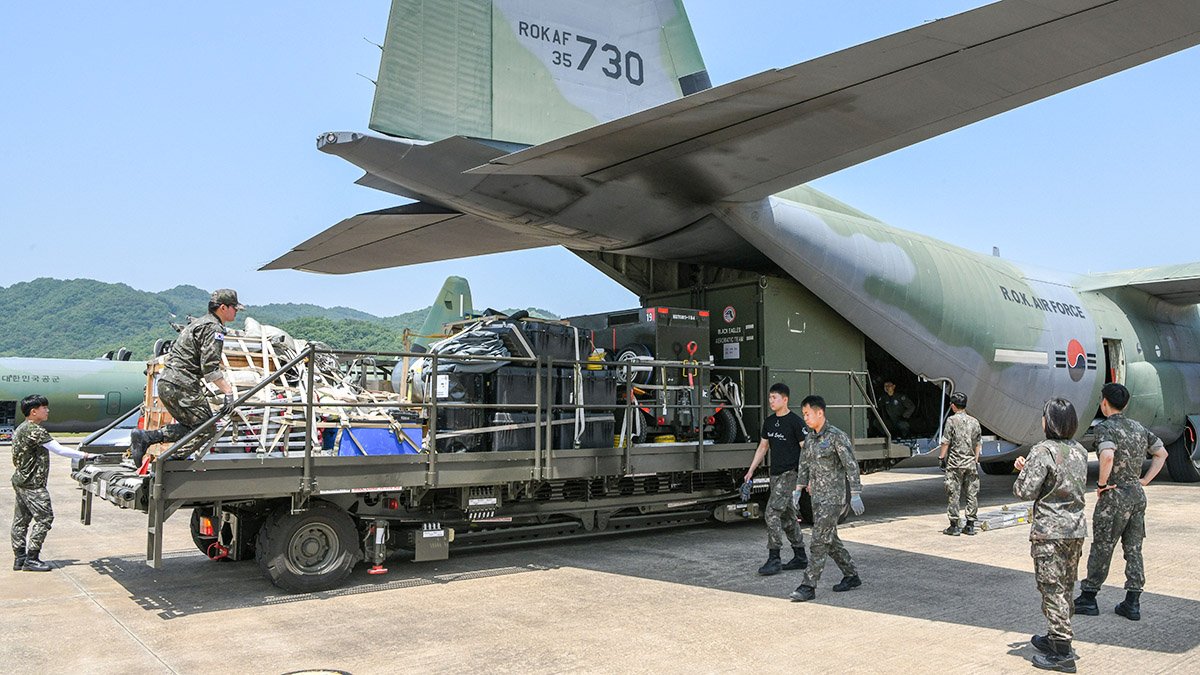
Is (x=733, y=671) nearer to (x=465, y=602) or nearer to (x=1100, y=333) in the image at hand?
(x=465, y=602)

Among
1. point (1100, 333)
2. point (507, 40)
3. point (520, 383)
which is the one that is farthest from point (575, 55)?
point (1100, 333)

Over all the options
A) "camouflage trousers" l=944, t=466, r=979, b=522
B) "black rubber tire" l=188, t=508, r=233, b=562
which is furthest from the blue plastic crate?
"camouflage trousers" l=944, t=466, r=979, b=522

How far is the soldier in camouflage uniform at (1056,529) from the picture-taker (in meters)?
4.96

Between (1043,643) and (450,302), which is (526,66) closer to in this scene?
(1043,643)

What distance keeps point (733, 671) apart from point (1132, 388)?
12.8 m

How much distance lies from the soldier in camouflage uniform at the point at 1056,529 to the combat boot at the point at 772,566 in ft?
9.31

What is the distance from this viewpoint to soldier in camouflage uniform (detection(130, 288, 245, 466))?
22.2ft

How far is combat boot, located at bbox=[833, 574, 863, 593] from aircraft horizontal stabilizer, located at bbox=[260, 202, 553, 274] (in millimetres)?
5389

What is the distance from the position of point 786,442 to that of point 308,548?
4408mm

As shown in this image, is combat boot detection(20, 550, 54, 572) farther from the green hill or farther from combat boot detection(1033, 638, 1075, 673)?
the green hill

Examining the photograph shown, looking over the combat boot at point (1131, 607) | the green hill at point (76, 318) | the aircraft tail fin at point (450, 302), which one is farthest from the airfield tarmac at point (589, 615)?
the green hill at point (76, 318)

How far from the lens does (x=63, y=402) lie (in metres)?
30.0

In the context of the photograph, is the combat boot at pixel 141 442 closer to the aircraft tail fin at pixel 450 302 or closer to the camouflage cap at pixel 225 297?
the camouflage cap at pixel 225 297

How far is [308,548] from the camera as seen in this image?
7.27 metres
